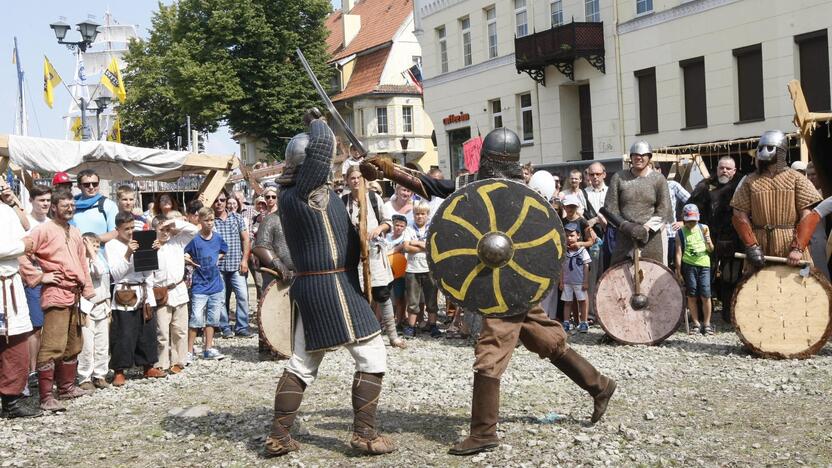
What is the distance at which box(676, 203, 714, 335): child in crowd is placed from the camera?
868 cm

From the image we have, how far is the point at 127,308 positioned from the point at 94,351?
44 cm

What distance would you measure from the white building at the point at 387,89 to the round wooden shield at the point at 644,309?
34299mm

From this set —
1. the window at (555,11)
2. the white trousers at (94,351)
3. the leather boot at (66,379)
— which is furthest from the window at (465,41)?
the leather boot at (66,379)

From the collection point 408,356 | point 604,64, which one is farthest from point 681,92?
point 408,356

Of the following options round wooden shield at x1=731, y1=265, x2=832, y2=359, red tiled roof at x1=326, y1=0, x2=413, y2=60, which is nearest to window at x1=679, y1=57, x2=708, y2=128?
round wooden shield at x1=731, y1=265, x2=832, y2=359

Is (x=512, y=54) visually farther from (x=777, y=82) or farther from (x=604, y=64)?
(x=777, y=82)

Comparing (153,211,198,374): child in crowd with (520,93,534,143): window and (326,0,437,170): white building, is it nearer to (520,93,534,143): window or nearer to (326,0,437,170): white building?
(520,93,534,143): window

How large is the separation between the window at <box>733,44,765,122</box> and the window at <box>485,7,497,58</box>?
10122 mm

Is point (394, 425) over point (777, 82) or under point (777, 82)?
under

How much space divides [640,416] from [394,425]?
154 cm

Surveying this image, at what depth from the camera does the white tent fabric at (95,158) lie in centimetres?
920

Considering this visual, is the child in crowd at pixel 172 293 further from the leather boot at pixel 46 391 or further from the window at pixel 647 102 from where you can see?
the window at pixel 647 102

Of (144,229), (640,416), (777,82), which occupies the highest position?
(777,82)

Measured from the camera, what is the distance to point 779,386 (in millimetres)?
6160
